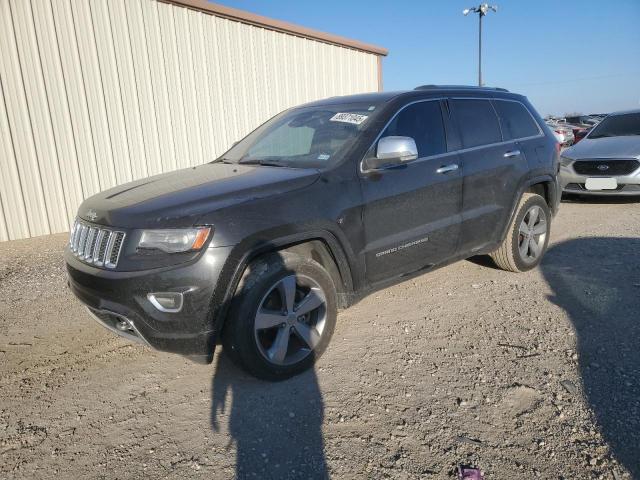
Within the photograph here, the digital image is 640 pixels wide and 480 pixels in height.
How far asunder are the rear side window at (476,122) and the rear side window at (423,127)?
264mm

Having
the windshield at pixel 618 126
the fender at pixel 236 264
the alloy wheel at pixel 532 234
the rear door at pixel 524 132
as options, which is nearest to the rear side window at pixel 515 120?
the rear door at pixel 524 132

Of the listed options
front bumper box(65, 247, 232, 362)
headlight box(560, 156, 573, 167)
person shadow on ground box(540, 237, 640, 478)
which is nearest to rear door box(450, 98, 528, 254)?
person shadow on ground box(540, 237, 640, 478)

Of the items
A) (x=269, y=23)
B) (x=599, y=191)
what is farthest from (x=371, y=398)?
(x=269, y=23)

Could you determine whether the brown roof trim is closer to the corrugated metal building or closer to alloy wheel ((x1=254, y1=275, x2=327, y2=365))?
the corrugated metal building

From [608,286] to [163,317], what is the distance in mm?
3873

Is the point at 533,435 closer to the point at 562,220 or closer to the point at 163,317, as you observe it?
the point at 163,317

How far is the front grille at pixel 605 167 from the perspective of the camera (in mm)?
7585

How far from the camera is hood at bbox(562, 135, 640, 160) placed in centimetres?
769

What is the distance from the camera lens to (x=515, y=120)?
4.65m

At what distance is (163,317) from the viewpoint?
2.54 meters

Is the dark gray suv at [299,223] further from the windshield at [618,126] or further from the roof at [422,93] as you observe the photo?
the windshield at [618,126]

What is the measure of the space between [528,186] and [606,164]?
4.41m

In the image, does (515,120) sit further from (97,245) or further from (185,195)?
(97,245)

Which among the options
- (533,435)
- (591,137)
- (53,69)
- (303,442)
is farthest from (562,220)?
(53,69)
